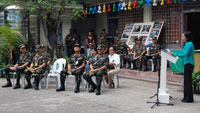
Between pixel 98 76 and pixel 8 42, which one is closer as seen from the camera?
pixel 98 76

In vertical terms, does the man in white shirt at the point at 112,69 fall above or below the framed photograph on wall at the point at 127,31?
below

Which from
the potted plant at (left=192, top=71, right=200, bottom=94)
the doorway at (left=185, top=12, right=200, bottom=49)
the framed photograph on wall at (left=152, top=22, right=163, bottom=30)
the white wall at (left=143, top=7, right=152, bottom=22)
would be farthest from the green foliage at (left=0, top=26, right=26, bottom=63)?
the potted plant at (left=192, top=71, right=200, bottom=94)

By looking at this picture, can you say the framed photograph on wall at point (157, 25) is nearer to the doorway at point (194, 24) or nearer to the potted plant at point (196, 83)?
the doorway at point (194, 24)

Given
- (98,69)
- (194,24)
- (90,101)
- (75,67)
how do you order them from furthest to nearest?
(194,24) → (75,67) → (98,69) → (90,101)

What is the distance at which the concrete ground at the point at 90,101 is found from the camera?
6969 millimetres

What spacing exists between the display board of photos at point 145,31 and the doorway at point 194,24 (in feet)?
3.49

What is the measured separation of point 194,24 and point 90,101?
7118 mm

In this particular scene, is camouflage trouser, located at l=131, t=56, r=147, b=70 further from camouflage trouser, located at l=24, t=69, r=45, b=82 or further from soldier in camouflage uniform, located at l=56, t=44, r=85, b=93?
camouflage trouser, located at l=24, t=69, r=45, b=82

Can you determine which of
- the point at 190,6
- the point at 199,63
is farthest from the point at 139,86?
the point at 190,6

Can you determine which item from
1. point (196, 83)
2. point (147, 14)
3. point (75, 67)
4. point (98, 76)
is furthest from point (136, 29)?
point (196, 83)

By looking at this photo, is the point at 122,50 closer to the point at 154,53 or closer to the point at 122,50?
the point at 122,50

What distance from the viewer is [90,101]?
311 inches

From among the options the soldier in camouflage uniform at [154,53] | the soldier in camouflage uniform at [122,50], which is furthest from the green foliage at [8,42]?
the soldier in camouflage uniform at [154,53]

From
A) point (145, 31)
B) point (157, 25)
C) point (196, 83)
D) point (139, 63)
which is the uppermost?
point (157, 25)
